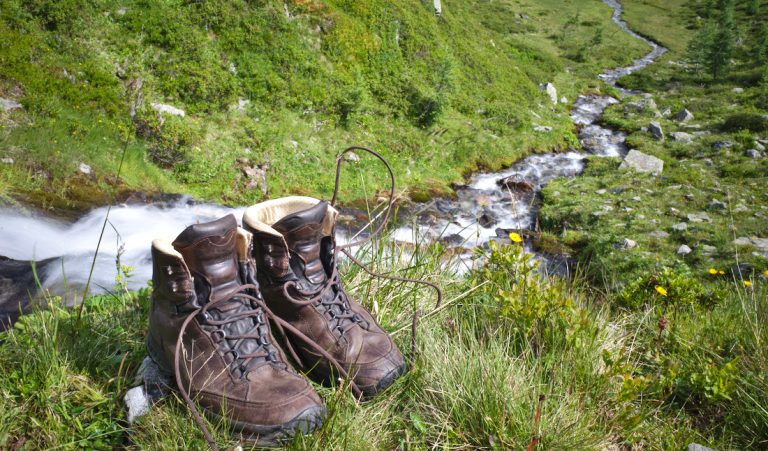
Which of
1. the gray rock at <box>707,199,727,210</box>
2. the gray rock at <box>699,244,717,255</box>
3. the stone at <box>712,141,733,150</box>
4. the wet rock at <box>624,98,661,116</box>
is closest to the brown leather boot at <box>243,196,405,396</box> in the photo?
the gray rock at <box>699,244,717,255</box>

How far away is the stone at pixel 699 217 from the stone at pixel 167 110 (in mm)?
9971

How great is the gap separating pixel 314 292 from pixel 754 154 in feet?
51.7

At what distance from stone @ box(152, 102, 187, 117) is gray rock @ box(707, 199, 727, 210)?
10935 millimetres

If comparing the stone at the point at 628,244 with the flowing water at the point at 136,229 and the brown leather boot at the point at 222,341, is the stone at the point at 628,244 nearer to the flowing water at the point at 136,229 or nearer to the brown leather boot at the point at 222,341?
the flowing water at the point at 136,229

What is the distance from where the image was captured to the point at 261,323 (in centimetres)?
222

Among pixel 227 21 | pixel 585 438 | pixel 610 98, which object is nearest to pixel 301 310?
pixel 585 438

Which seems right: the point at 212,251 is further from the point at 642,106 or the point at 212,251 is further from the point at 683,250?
the point at 642,106

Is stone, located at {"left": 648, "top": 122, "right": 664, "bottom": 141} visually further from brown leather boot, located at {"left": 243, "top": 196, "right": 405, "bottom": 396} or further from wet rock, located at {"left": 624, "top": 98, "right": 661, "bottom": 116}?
brown leather boot, located at {"left": 243, "top": 196, "right": 405, "bottom": 396}

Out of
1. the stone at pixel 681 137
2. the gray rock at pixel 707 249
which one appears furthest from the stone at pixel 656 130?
the gray rock at pixel 707 249

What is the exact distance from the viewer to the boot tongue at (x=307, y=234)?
7.57 feet

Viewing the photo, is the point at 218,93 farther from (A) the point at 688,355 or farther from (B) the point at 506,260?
(A) the point at 688,355

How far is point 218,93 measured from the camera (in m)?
8.66

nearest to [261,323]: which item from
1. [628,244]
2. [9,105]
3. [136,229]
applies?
[136,229]

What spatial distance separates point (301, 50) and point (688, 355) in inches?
374
